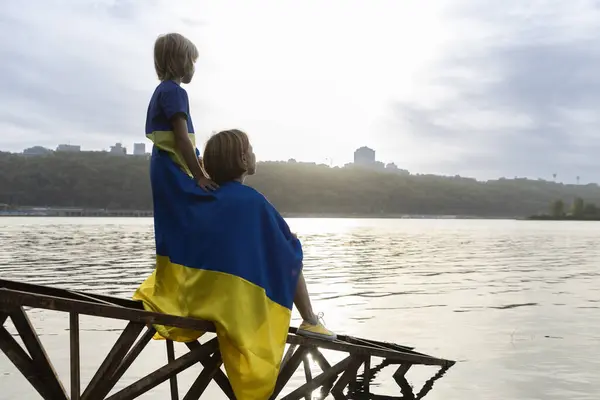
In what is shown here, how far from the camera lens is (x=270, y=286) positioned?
5902mm

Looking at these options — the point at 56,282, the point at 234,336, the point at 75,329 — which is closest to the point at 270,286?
the point at 234,336

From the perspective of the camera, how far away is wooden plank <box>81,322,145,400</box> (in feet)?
19.2

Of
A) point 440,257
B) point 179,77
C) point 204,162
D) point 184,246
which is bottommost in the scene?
point 440,257

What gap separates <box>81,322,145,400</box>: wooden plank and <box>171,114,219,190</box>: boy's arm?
1427mm

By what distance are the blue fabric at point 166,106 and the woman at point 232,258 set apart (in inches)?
10.6

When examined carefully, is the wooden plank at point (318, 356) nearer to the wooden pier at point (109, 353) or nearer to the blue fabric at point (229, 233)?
the wooden pier at point (109, 353)

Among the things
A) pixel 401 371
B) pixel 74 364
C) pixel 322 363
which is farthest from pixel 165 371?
pixel 401 371

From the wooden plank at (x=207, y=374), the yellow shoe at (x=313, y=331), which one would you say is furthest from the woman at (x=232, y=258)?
the yellow shoe at (x=313, y=331)

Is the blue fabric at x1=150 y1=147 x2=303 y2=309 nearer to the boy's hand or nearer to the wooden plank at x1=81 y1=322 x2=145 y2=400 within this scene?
the boy's hand

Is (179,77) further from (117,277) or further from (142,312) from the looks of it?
(117,277)

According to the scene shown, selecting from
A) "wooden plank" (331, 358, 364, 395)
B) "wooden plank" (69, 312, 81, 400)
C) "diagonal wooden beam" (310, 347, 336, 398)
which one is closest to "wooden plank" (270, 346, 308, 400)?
"diagonal wooden beam" (310, 347, 336, 398)

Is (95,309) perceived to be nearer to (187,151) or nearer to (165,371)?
(165,371)

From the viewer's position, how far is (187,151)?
19.5 ft

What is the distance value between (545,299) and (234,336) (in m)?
18.1
